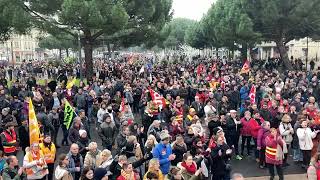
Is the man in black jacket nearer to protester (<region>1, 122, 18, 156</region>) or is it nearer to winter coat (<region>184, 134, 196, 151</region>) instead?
winter coat (<region>184, 134, 196, 151</region>)

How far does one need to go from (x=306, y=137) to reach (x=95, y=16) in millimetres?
16814

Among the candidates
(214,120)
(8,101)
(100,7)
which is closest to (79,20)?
(100,7)

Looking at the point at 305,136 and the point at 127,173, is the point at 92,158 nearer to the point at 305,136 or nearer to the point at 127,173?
the point at 127,173

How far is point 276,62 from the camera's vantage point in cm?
4344

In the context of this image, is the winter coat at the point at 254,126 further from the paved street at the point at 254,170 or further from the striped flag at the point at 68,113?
the striped flag at the point at 68,113

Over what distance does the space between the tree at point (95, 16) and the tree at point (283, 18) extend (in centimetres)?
782

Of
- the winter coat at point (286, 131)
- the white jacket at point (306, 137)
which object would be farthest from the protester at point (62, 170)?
the white jacket at point (306, 137)

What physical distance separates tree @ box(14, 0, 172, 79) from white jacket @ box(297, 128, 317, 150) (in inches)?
653

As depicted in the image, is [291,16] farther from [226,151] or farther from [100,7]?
[226,151]

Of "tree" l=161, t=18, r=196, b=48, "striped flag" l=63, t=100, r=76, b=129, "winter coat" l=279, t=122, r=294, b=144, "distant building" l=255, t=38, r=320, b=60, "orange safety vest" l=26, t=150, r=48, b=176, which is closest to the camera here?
"orange safety vest" l=26, t=150, r=48, b=176

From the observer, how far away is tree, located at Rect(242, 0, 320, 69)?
33.3m

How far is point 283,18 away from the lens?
111 feet

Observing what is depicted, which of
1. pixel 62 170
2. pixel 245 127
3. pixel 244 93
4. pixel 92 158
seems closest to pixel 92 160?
pixel 92 158

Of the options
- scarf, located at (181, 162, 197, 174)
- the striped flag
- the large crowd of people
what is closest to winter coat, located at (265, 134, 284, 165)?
the large crowd of people
